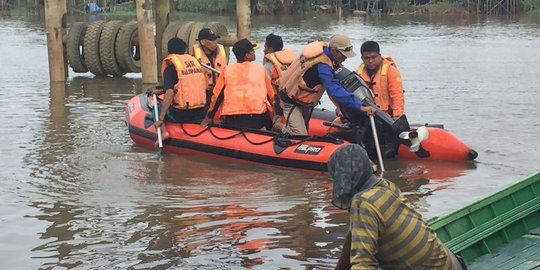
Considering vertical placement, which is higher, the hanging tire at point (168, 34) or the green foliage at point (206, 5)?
the green foliage at point (206, 5)

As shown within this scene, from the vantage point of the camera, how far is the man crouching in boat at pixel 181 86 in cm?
1179

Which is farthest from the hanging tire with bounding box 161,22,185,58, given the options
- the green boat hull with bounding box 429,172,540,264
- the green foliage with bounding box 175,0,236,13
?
the green foliage with bounding box 175,0,236,13

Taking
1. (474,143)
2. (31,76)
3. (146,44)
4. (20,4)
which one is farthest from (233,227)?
(20,4)

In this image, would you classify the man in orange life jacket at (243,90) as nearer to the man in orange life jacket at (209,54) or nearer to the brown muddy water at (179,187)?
the brown muddy water at (179,187)

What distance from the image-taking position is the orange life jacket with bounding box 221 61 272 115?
11352mm

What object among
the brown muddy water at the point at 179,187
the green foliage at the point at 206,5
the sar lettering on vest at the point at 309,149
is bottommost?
the brown muddy water at the point at 179,187

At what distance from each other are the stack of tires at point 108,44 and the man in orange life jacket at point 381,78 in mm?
8935

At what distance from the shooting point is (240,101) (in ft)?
37.5

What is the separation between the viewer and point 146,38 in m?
18.7

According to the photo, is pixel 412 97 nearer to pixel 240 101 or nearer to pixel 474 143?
pixel 474 143

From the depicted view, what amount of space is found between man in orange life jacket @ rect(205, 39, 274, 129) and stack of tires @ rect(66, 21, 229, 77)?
852 centimetres

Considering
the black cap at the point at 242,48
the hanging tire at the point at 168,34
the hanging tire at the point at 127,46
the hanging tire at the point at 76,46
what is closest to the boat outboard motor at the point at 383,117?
the black cap at the point at 242,48

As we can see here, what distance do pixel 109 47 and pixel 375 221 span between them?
55.0 feet

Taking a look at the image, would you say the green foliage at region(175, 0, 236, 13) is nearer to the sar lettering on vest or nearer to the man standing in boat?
the man standing in boat
